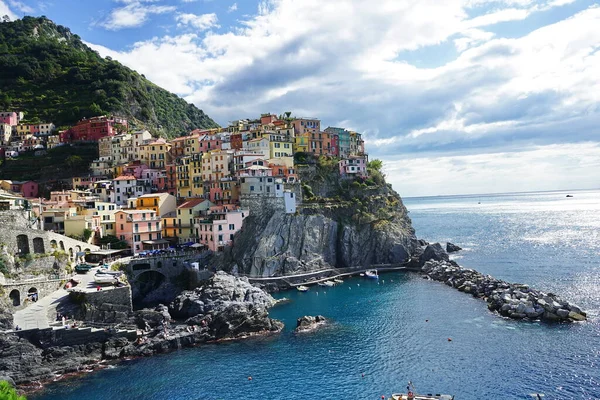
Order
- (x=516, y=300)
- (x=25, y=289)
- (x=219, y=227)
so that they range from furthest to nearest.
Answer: (x=219, y=227), (x=516, y=300), (x=25, y=289)

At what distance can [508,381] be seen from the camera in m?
37.1

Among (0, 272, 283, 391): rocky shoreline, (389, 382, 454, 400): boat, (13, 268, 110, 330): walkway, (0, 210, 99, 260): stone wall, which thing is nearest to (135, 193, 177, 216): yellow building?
(0, 210, 99, 260): stone wall

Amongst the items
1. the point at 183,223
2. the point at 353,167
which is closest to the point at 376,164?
the point at 353,167

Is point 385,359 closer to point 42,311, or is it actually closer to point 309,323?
point 309,323

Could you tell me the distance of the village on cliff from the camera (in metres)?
73.4

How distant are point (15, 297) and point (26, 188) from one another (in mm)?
50178

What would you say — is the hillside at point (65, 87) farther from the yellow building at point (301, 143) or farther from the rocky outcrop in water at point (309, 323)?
the rocky outcrop in water at point (309, 323)

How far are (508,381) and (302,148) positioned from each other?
69.7 m

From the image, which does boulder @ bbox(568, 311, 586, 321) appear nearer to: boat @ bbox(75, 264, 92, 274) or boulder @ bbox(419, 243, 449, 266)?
boulder @ bbox(419, 243, 449, 266)

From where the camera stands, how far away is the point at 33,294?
4975 centimetres

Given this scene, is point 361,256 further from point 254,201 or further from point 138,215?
point 138,215

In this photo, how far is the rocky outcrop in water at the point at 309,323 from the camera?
51906mm

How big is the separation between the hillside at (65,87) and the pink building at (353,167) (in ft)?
188

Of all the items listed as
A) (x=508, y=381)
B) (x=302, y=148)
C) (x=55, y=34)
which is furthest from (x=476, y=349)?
(x=55, y=34)
